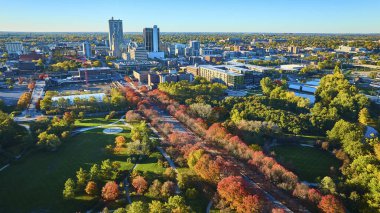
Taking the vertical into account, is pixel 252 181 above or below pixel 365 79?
below

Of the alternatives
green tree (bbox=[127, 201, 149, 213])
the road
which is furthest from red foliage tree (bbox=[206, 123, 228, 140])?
green tree (bbox=[127, 201, 149, 213])

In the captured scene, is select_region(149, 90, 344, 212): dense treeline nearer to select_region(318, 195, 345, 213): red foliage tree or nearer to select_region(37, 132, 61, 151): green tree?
select_region(318, 195, 345, 213): red foliage tree

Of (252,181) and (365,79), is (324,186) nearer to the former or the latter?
(252,181)

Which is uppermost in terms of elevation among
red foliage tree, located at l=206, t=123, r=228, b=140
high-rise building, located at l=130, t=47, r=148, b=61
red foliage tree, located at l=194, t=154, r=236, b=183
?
high-rise building, located at l=130, t=47, r=148, b=61

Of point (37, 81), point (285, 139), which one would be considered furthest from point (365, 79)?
point (37, 81)

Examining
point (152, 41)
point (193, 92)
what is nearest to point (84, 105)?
point (193, 92)

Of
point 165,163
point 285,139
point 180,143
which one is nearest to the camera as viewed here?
point 165,163

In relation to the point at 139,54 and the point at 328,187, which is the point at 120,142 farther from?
the point at 139,54
